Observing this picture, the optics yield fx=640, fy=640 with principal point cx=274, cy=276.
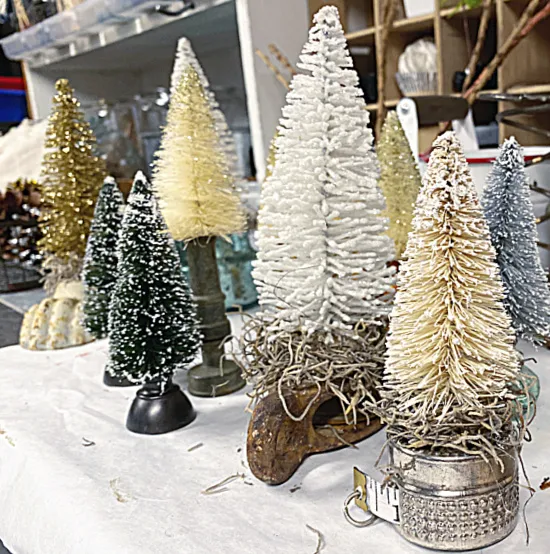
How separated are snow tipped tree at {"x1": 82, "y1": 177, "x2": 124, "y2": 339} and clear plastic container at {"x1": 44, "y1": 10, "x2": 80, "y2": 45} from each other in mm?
852

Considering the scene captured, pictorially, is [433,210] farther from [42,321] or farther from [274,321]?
[42,321]

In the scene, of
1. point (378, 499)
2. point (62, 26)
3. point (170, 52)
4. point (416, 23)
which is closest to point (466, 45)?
point (416, 23)

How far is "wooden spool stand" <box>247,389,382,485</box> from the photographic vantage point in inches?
17.3

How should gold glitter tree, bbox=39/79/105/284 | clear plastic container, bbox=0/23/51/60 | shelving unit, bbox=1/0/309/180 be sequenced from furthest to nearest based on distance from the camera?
clear plastic container, bbox=0/23/51/60 < shelving unit, bbox=1/0/309/180 < gold glitter tree, bbox=39/79/105/284

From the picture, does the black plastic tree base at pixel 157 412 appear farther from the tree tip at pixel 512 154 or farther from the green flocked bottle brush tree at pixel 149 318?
the tree tip at pixel 512 154

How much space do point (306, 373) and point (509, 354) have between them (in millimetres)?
144

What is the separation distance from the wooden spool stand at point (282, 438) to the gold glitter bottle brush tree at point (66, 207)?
0.43m

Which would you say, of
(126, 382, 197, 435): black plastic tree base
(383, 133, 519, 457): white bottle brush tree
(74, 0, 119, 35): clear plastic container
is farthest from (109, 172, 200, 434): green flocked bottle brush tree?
(74, 0, 119, 35): clear plastic container

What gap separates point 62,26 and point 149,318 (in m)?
1.15

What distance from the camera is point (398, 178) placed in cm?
62

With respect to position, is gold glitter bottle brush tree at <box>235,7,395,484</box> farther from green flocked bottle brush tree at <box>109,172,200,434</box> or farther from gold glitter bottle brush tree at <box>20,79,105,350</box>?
gold glitter bottle brush tree at <box>20,79,105,350</box>

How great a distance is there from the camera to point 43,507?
45 centimetres

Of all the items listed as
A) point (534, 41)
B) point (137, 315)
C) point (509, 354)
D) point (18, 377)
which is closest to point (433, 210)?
point (509, 354)

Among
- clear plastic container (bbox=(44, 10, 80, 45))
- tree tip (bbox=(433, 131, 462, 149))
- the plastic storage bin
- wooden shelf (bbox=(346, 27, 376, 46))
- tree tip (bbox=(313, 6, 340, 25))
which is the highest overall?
clear plastic container (bbox=(44, 10, 80, 45))
